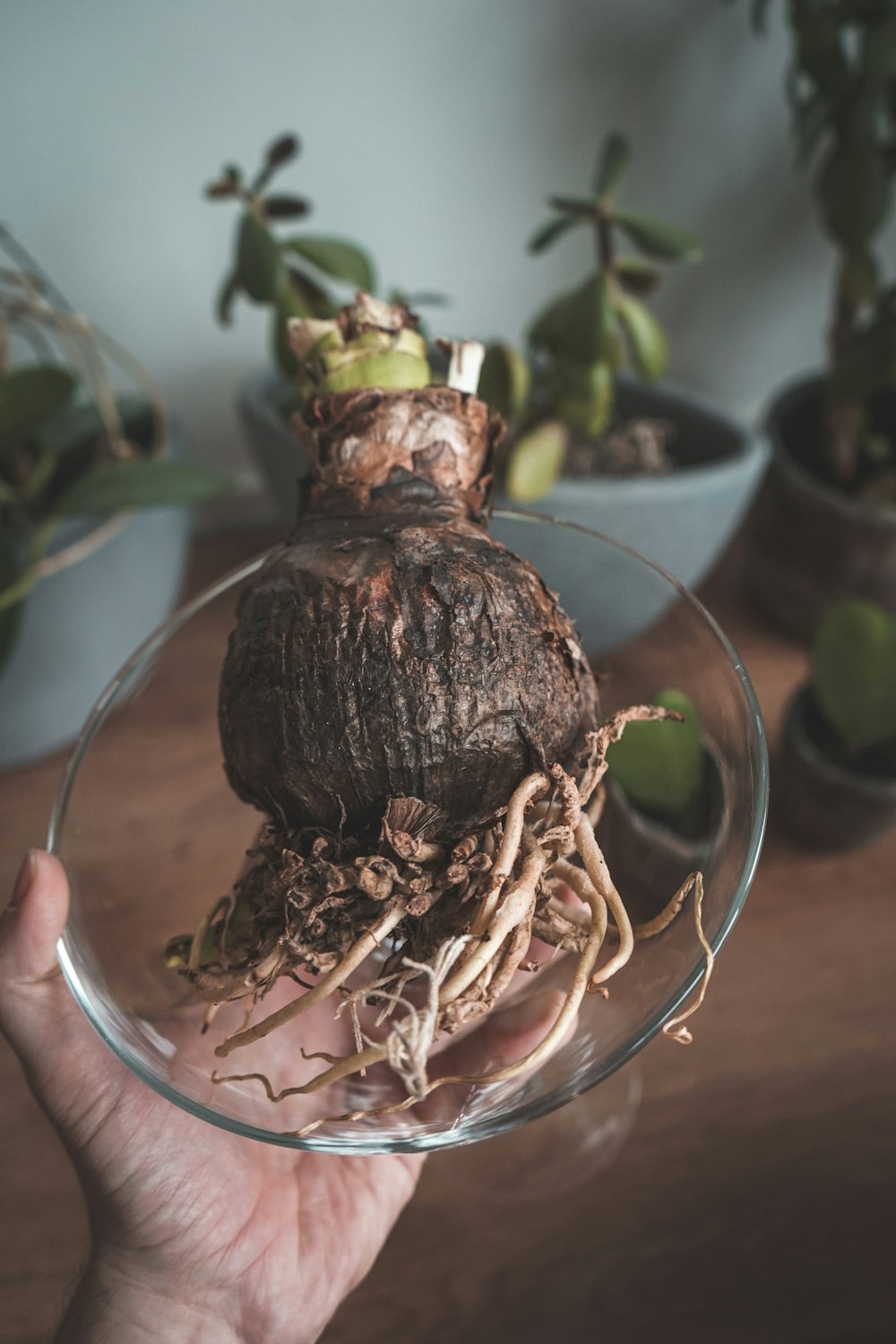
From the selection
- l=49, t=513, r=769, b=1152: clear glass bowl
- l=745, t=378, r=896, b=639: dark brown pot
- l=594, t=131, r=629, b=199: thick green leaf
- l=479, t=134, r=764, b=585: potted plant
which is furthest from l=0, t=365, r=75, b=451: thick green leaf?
l=745, t=378, r=896, b=639: dark brown pot

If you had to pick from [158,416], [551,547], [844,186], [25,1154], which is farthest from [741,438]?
[25,1154]

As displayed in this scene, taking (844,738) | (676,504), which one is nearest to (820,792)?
(844,738)

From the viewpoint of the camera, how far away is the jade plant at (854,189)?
0.86 metres

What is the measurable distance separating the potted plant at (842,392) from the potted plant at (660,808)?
1.63ft

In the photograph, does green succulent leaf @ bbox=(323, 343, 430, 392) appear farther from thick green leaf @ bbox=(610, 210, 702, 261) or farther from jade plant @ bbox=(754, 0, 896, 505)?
jade plant @ bbox=(754, 0, 896, 505)

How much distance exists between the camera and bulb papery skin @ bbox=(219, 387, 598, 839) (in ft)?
1.42

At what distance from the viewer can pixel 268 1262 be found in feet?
1.76

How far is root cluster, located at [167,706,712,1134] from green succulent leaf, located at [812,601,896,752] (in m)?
0.38

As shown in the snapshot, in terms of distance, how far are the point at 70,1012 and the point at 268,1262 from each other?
0.18 meters

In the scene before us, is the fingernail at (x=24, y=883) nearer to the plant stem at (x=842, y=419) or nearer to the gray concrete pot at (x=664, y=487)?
the gray concrete pot at (x=664, y=487)

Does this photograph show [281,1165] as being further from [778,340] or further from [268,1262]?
[778,340]

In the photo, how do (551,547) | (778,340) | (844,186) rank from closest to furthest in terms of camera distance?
(551,547)
(844,186)
(778,340)

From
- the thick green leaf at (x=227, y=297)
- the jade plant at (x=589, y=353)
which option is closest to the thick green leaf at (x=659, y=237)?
the jade plant at (x=589, y=353)

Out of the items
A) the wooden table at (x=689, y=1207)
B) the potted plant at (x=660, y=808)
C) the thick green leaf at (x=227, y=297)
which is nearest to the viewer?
the potted plant at (x=660, y=808)
